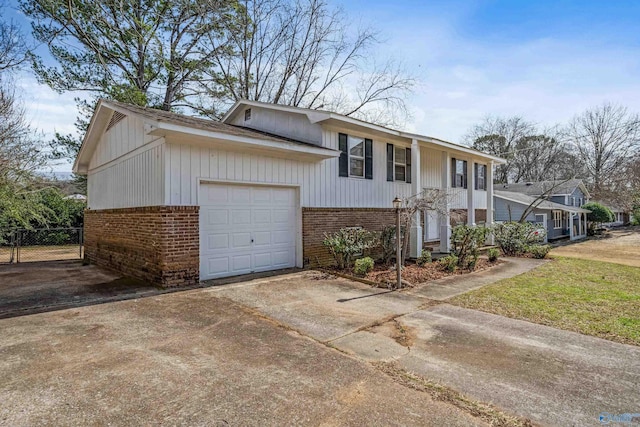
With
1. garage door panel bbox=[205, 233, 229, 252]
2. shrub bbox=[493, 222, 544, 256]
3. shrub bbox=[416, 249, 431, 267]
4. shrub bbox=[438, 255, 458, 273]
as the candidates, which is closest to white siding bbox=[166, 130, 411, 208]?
garage door panel bbox=[205, 233, 229, 252]

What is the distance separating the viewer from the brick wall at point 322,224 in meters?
9.12

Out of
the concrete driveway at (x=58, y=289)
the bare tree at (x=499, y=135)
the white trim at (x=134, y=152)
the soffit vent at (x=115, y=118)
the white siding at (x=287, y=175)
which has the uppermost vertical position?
the bare tree at (x=499, y=135)

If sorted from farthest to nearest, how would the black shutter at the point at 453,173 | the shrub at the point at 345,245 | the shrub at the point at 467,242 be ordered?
the black shutter at the point at 453,173, the shrub at the point at 467,242, the shrub at the point at 345,245

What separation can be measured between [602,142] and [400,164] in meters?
35.7

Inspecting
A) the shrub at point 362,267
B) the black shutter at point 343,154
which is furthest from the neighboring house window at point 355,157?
the shrub at point 362,267

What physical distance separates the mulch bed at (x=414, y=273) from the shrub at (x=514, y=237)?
3.47m

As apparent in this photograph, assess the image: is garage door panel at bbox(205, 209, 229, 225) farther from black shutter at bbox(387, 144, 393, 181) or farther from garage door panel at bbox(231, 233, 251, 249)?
black shutter at bbox(387, 144, 393, 181)

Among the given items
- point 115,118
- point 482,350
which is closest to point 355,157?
point 115,118

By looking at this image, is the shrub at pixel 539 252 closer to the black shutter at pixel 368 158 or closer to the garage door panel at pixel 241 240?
the black shutter at pixel 368 158

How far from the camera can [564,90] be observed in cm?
1190

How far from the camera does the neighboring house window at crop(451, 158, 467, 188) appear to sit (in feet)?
46.7

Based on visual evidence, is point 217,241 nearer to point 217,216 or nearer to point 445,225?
point 217,216

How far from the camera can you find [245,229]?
8.13 m

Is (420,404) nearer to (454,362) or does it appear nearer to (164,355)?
(454,362)
